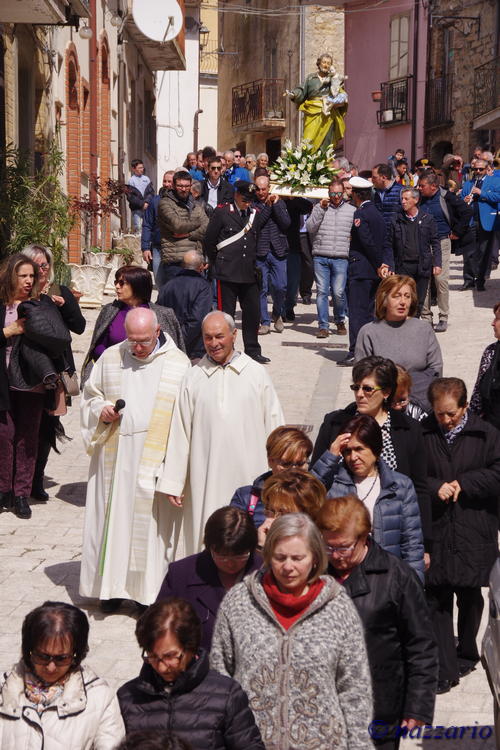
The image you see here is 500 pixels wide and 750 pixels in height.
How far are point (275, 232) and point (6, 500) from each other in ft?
23.9

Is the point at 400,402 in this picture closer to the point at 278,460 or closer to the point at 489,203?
the point at 278,460

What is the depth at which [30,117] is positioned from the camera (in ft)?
65.1

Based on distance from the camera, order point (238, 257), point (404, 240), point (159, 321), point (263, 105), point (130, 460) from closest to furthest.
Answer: point (130, 460), point (159, 321), point (238, 257), point (404, 240), point (263, 105)

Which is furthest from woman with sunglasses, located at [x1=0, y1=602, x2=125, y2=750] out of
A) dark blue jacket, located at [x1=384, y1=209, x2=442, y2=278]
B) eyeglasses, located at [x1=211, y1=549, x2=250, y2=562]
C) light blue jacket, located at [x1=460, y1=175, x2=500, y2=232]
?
light blue jacket, located at [x1=460, y1=175, x2=500, y2=232]

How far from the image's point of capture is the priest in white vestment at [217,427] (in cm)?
730

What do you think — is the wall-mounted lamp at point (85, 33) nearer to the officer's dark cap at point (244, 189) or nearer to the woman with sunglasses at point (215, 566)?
the officer's dark cap at point (244, 189)

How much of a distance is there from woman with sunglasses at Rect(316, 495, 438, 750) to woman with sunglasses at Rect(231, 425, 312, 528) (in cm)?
→ 89

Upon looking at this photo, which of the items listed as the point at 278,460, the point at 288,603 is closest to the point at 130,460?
the point at 278,460

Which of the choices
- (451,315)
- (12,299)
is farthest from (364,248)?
(12,299)

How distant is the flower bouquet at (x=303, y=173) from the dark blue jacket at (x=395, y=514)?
416 inches

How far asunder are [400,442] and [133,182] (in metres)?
18.9

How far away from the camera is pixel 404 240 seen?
49.2 feet

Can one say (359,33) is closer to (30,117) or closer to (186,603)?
(30,117)

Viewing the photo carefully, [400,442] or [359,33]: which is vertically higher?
[359,33]
